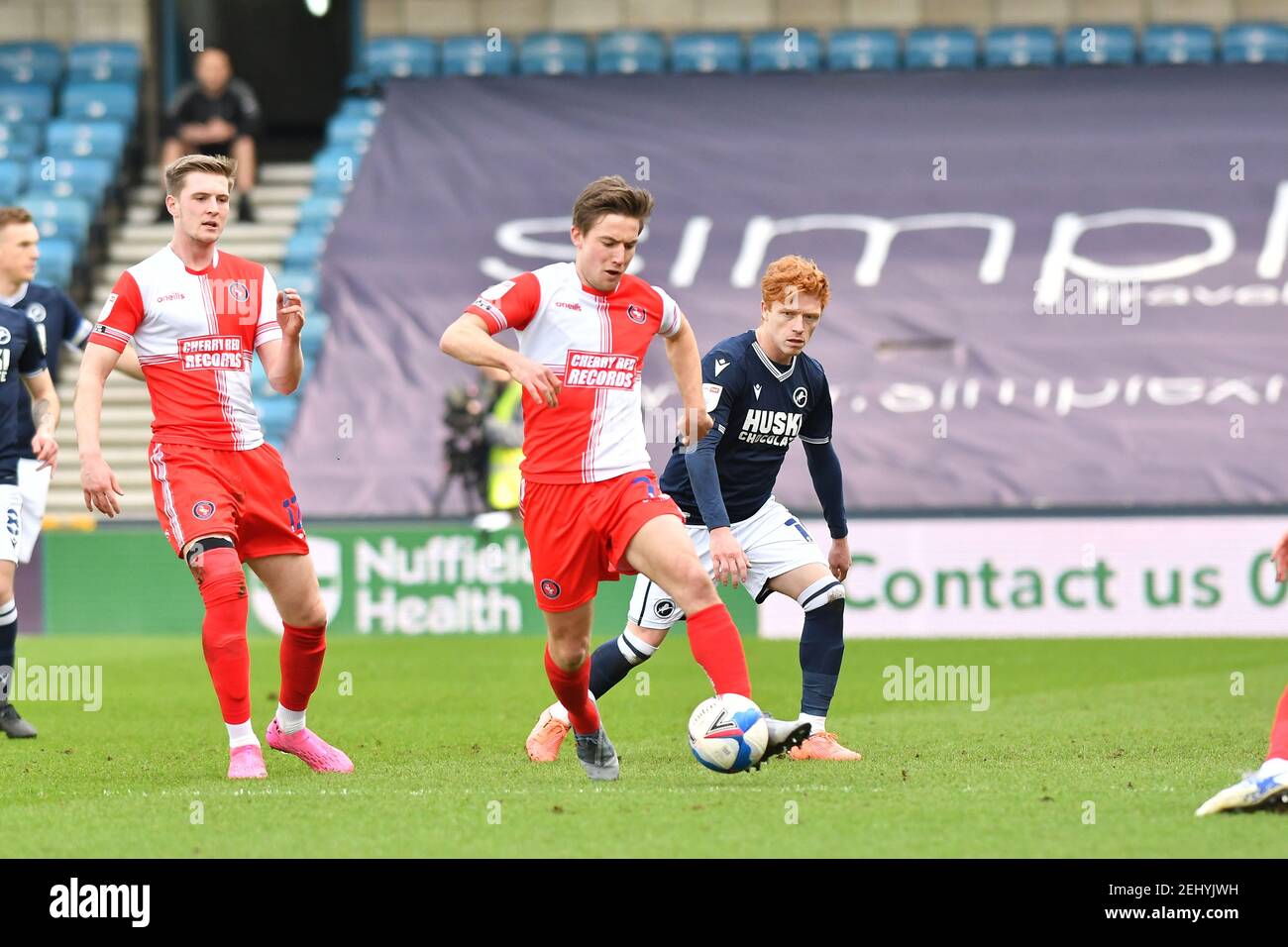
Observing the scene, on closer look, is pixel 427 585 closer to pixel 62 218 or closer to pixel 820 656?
pixel 820 656

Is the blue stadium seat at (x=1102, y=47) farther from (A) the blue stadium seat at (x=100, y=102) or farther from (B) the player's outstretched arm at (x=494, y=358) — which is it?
(B) the player's outstretched arm at (x=494, y=358)

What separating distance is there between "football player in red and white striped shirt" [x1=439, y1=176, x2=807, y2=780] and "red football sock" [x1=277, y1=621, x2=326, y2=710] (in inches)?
43.5

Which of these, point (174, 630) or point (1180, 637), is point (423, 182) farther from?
point (1180, 637)

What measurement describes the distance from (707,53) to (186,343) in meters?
13.2

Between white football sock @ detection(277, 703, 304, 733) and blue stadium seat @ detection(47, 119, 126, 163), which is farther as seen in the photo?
blue stadium seat @ detection(47, 119, 126, 163)

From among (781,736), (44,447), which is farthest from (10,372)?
(781,736)

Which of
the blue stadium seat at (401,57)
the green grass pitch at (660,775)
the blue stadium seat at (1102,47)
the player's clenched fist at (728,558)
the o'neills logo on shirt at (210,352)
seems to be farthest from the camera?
the blue stadium seat at (401,57)

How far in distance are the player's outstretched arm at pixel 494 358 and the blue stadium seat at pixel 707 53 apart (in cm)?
1353

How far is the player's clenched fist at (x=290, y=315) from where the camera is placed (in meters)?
6.66

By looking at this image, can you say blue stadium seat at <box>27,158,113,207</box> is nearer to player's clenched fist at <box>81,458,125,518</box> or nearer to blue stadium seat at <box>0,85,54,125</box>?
blue stadium seat at <box>0,85,54,125</box>

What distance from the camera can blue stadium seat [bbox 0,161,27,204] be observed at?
18125 mm

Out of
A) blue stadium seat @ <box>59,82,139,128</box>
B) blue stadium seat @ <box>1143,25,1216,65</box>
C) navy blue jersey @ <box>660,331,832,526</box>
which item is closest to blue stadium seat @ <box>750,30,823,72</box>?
blue stadium seat @ <box>1143,25,1216,65</box>

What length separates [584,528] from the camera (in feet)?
20.2

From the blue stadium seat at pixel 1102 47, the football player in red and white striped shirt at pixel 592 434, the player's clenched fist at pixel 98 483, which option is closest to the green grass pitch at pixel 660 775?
the football player in red and white striped shirt at pixel 592 434
